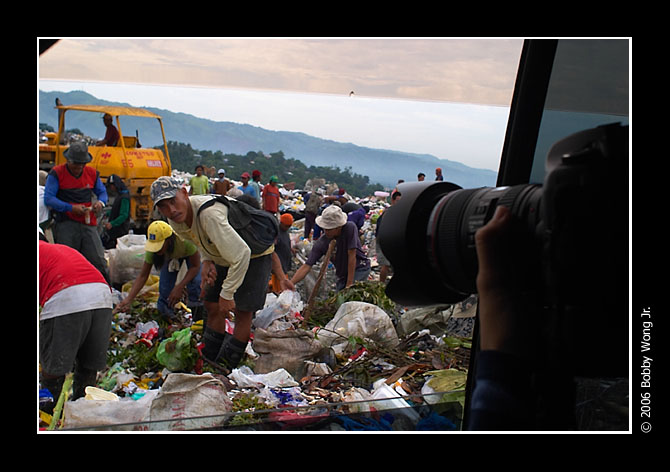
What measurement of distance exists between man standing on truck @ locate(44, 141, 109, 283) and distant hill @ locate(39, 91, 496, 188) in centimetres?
414

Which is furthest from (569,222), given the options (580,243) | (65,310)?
(65,310)

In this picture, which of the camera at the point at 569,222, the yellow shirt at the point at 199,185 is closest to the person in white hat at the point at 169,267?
the camera at the point at 569,222

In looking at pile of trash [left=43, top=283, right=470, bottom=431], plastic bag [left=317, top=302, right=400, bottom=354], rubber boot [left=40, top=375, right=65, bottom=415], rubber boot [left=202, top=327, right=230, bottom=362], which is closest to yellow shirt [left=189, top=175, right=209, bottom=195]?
pile of trash [left=43, top=283, right=470, bottom=431]

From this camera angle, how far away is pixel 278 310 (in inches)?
189

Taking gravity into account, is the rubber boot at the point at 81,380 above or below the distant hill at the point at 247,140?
below

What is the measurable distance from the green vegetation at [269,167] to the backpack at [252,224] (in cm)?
821

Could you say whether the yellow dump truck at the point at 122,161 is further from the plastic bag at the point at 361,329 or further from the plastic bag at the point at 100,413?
the plastic bag at the point at 100,413

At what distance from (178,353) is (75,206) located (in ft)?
5.81

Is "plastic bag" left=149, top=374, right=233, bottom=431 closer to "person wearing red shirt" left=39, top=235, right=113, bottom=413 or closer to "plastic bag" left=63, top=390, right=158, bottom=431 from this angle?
"plastic bag" left=63, top=390, right=158, bottom=431

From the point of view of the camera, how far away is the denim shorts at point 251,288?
3916mm

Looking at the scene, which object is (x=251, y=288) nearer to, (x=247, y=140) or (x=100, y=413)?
(x=100, y=413)

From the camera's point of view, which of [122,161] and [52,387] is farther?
[122,161]

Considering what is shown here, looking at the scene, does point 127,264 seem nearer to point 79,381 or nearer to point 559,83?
point 79,381
